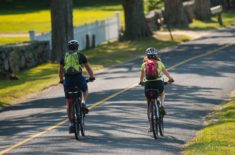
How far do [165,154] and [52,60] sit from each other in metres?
21.8

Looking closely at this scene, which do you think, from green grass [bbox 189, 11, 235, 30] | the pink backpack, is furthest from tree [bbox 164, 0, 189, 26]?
the pink backpack

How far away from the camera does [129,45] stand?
1667 inches

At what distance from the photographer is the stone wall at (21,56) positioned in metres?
30.3

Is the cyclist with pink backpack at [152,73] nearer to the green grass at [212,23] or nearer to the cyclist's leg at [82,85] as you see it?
the cyclist's leg at [82,85]

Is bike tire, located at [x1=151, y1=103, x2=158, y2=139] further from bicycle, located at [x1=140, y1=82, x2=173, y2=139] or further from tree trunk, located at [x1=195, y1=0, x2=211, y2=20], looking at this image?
tree trunk, located at [x1=195, y1=0, x2=211, y2=20]

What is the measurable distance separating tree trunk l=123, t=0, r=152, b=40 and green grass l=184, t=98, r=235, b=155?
25340mm

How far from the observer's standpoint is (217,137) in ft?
52.0

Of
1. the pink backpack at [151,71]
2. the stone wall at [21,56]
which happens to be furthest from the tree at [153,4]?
the pink backpack at [151,71]

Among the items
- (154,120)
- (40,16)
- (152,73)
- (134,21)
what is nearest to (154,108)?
(154,120)

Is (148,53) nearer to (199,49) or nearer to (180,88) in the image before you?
(180,88)

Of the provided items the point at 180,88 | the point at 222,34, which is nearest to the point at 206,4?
the point at 222,34

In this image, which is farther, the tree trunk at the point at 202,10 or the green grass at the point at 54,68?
the tree trunk at the point at 202,10

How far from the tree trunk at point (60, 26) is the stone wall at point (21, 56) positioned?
482 mm

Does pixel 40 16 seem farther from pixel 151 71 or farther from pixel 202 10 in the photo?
pixel 151 71
